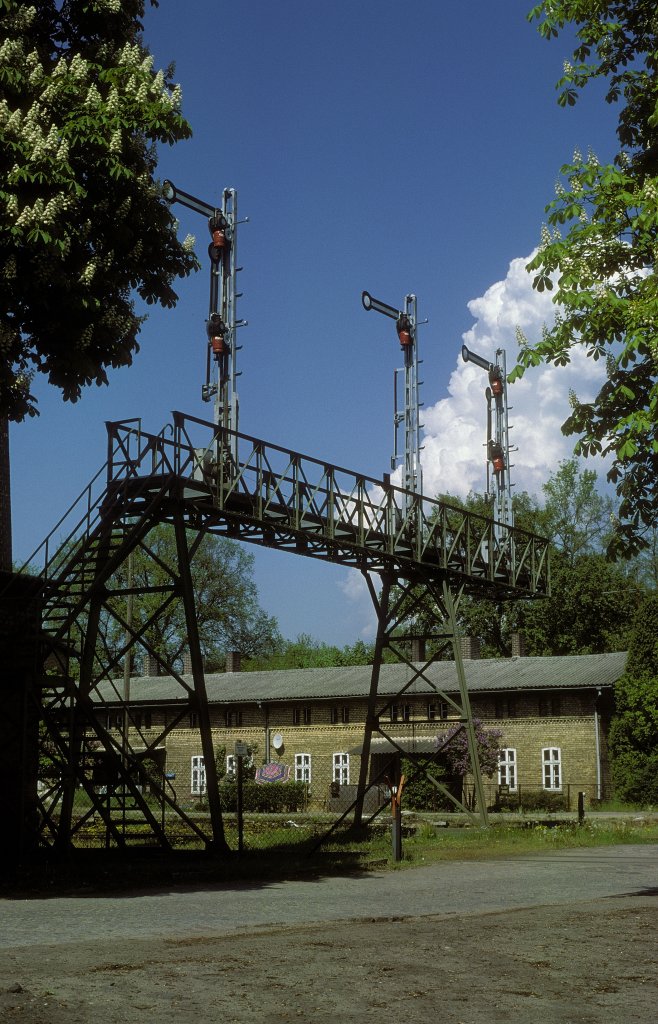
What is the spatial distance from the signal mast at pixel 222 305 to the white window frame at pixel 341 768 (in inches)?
1118

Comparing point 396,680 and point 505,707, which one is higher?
point 396,680

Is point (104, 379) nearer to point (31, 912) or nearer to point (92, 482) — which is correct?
point (92, 482)

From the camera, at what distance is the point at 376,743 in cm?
4631

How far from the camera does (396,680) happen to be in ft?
153

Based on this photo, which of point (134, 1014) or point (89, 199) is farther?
point (89, 199)

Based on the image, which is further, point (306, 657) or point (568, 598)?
point (306, 657)

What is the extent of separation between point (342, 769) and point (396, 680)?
4.37 metres

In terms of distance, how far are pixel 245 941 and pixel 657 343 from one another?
5.91 meters

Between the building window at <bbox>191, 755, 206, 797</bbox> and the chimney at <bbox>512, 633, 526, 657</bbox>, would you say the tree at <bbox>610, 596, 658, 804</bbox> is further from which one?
the building window at <bbox>191, 755, 206, 797</bbox>

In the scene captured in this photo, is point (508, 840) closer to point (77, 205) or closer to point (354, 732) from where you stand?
point (77, 205)

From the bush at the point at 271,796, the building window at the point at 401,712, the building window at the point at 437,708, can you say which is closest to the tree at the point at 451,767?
the building window at the point at 437,708

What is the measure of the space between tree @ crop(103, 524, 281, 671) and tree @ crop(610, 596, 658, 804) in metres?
28.5

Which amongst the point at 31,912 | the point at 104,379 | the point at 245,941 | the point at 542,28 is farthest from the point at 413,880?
the point at 542,28

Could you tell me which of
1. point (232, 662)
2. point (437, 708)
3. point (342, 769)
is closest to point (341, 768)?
point (342, 769)
